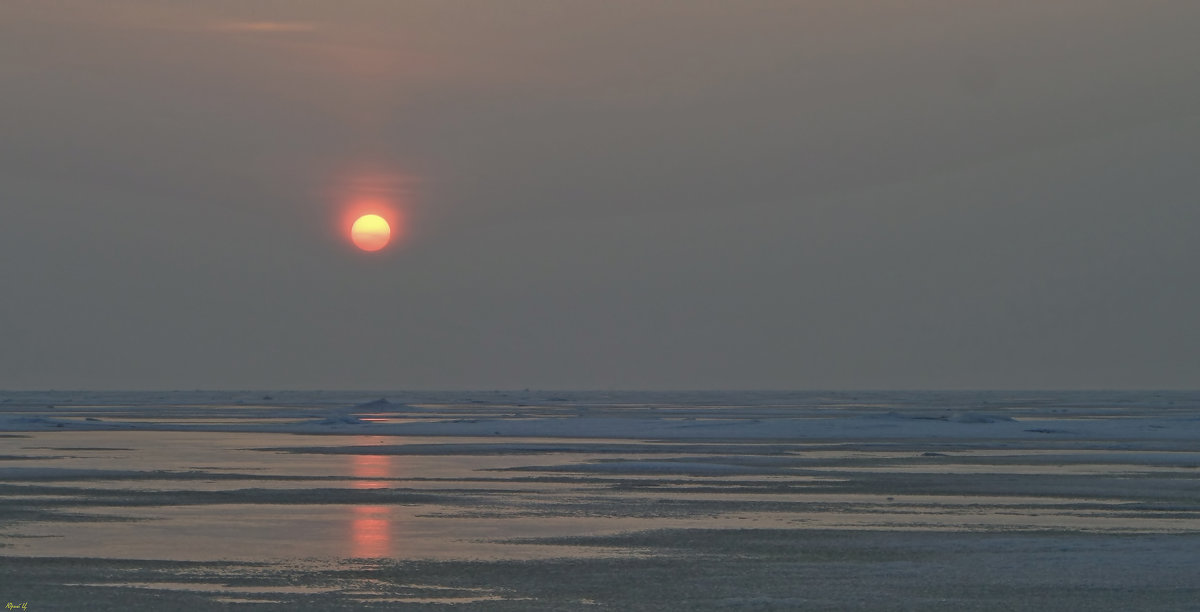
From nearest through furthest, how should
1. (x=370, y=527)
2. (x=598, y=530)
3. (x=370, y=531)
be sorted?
(x=370, y=531) → (x=598, y=530) → (x=370, y=527)

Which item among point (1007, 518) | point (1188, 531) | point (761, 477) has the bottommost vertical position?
point (1188, 531)

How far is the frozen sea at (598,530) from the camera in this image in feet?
48.0

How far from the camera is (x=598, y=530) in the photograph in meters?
20.6

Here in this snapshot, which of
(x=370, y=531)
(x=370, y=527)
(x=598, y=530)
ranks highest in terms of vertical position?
(x=370, y=527)

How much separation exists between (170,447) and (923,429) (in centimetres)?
3167

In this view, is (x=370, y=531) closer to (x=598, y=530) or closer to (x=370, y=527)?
(x=370, y=527)

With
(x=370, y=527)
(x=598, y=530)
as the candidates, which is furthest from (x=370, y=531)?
(x=598, y=530)

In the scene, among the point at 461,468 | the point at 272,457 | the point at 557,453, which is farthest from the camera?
the point at 557,453

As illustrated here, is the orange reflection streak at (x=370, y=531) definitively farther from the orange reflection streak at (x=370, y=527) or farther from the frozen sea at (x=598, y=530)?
the frozen sea at (x=598, y=530)

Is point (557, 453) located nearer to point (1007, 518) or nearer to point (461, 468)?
point (461, 468)

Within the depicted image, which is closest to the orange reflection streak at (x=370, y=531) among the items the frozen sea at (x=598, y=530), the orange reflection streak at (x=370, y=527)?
the orange reflection streak at (x=370, y=527)

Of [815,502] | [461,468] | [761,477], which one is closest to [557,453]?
[461,468]

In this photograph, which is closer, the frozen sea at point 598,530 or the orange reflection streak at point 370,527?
the frozen sea at point 598,530

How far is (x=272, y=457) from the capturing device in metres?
40.0
